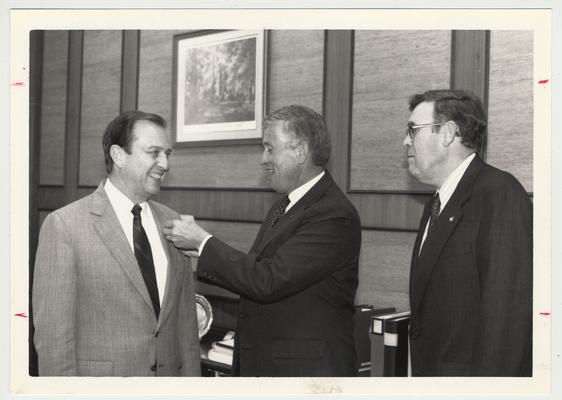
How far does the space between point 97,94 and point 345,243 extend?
2712mm

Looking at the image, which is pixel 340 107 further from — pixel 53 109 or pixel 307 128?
pixel 53 109

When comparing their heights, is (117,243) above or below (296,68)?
below

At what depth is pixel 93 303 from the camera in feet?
6.95

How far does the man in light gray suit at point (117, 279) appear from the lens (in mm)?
2062

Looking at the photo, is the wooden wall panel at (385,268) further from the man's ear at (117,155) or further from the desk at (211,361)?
the man's ear at (117,155)

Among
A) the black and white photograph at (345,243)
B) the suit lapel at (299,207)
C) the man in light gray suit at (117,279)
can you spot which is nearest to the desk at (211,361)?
the black and white photograph at (345,243)

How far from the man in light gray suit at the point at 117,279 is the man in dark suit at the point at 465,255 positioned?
0.91 meters

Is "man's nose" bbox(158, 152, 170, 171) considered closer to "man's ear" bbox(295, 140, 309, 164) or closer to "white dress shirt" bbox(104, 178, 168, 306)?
"white dress shirt" bbox(104, 178, 168, 306)

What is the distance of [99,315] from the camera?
2123 millimetres

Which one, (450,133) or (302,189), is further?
(302,189)

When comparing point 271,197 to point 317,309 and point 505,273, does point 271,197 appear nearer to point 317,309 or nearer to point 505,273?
point 317,309

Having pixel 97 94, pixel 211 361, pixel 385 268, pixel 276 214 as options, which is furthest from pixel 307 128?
pixel 97 94

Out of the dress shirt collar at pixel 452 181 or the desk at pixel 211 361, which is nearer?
the dress shirt collar at pixel 452 181
